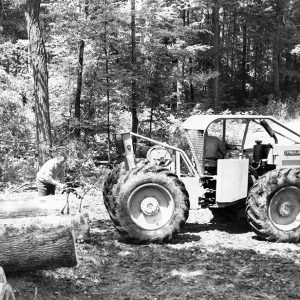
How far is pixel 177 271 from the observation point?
19.4 ft

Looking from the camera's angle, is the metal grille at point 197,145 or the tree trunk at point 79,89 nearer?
the metal grille at point 197,145

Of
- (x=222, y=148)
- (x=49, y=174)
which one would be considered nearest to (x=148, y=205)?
(x=222, y=148)

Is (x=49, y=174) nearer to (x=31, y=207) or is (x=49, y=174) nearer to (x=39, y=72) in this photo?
(x=31, y=207)

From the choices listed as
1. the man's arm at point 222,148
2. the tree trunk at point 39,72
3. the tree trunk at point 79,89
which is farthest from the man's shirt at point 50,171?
the tree trunk at point 79,89

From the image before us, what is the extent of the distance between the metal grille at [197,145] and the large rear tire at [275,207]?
3.45ft

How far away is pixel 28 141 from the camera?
1455cm

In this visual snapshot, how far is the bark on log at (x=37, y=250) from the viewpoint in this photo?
4848mm

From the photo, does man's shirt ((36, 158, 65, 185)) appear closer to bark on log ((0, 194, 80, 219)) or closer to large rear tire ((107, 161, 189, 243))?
bark on log ((0, 194, 80, 219))

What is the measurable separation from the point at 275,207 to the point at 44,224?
3902 millimetres

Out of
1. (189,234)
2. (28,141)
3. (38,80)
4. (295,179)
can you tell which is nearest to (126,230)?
(189,234)

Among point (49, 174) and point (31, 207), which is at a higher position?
point (49, 174)

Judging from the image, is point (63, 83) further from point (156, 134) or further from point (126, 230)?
point (126, 230)

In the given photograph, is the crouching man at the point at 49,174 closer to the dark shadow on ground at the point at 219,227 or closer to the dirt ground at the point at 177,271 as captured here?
the dirt ground at the point at 177,271

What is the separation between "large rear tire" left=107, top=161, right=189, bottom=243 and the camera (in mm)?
7129
